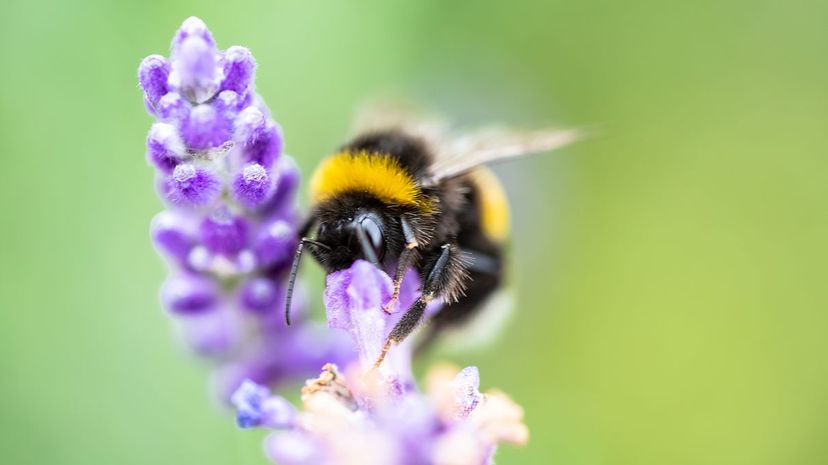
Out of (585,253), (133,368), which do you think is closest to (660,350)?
(585,253)

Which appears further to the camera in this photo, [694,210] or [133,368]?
[694,210]

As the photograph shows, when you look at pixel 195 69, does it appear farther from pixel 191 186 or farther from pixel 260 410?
pixel 260 410

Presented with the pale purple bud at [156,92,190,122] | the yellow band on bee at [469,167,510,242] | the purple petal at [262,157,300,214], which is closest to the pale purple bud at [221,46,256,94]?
the pale purple bud at [156,92,190,122]

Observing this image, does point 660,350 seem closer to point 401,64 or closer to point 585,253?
point 585,253

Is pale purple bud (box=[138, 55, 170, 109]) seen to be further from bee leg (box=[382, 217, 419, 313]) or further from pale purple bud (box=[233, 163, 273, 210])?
bee leg (box=[382, 217, 419, 313])

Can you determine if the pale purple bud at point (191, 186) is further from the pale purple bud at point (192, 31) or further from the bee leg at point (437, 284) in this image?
the bee leg at point (437, 284)

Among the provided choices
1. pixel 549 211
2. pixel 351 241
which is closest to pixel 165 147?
pixel 351 241

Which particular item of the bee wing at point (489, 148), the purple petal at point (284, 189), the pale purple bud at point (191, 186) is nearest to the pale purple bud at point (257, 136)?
the pale purple bud at point (191, 186)
